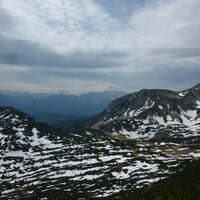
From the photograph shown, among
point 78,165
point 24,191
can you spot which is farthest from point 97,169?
point 24,191

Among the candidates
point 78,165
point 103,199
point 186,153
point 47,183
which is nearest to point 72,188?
point 47,183

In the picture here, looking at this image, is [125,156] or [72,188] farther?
[125,156]

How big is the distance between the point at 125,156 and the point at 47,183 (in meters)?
53.3

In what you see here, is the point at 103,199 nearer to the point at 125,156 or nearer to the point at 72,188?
the point at 72,188

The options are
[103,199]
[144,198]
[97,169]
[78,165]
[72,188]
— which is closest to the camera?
[144,198]

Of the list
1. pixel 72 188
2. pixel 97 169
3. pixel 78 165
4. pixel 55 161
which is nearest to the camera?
pixel 72 188

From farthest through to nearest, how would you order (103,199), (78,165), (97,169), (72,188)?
(78,165), (97,169), (72,188), (103,199)

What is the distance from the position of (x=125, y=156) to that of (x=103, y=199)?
7868 centimetres

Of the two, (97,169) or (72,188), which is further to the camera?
(97,169)

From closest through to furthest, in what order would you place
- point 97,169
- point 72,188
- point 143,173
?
point 72,188, point 143,173, point 97,169

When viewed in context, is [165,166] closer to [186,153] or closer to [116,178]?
Result: [116,178]

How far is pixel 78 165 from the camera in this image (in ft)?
592

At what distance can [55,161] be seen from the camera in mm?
194875

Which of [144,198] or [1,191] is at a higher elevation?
[144,198]
